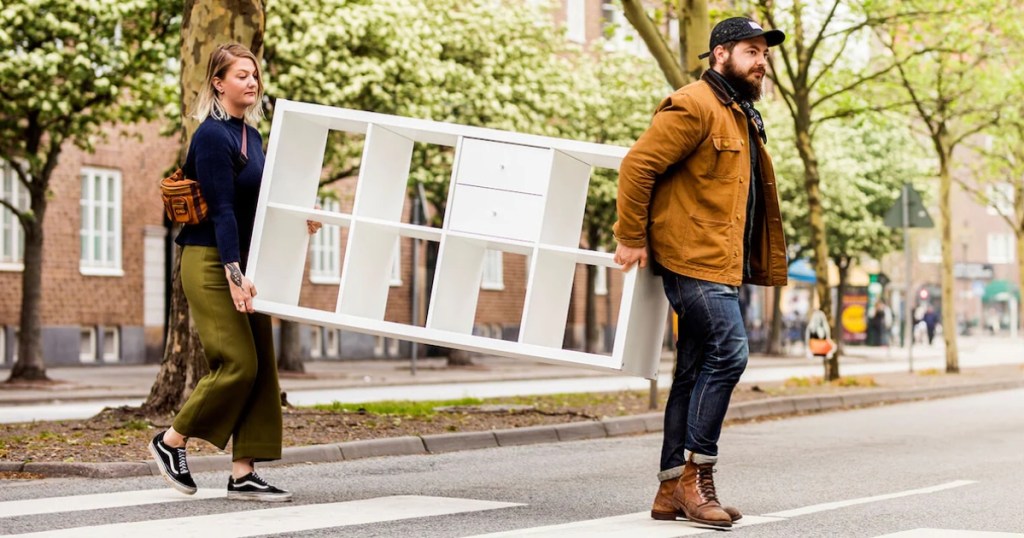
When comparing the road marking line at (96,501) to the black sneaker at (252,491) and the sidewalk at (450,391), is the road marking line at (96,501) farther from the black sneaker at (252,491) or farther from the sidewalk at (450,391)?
the sidewalk at (450,391)

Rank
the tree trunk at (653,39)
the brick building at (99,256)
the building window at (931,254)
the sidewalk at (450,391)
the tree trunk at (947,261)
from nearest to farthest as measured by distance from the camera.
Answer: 1. the sidewalk at (450,391)
2. the tree trunk at (653,39)
3. the tree trunk at (947,261)
4. the brick building at (99,256)
5. the building window at (931,254)

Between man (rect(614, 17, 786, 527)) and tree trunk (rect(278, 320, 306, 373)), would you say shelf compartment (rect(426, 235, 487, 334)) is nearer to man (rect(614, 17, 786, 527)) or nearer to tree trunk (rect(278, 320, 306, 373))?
man (rect(614, 17, 786, 527))

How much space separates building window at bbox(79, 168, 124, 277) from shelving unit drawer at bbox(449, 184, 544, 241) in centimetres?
2351

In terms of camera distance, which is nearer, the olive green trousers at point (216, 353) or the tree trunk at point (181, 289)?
the olive green trousers at point (216, 353)

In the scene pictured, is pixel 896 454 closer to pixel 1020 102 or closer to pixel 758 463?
pixel 758 463

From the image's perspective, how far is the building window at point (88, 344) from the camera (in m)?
29.5

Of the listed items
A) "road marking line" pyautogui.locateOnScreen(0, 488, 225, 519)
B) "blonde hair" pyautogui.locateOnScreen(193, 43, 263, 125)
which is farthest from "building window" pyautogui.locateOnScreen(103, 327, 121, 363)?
"blonde hair" pyautogui.locateOnScreen(193, 43, 263, 125)

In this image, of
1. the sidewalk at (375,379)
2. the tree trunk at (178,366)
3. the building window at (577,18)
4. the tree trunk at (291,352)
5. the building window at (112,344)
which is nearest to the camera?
the tree trunk at (178,366)

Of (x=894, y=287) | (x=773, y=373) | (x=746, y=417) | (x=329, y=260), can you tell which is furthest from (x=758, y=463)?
(x=894, y=287)

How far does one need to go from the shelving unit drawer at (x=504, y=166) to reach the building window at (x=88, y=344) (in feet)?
76.8

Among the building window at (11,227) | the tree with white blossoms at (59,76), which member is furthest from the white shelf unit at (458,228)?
the building window at (11,227)

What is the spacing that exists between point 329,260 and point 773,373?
10.9 meters

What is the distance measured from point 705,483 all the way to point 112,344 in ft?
82.7

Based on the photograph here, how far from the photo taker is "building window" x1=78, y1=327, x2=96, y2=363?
96.9ft
